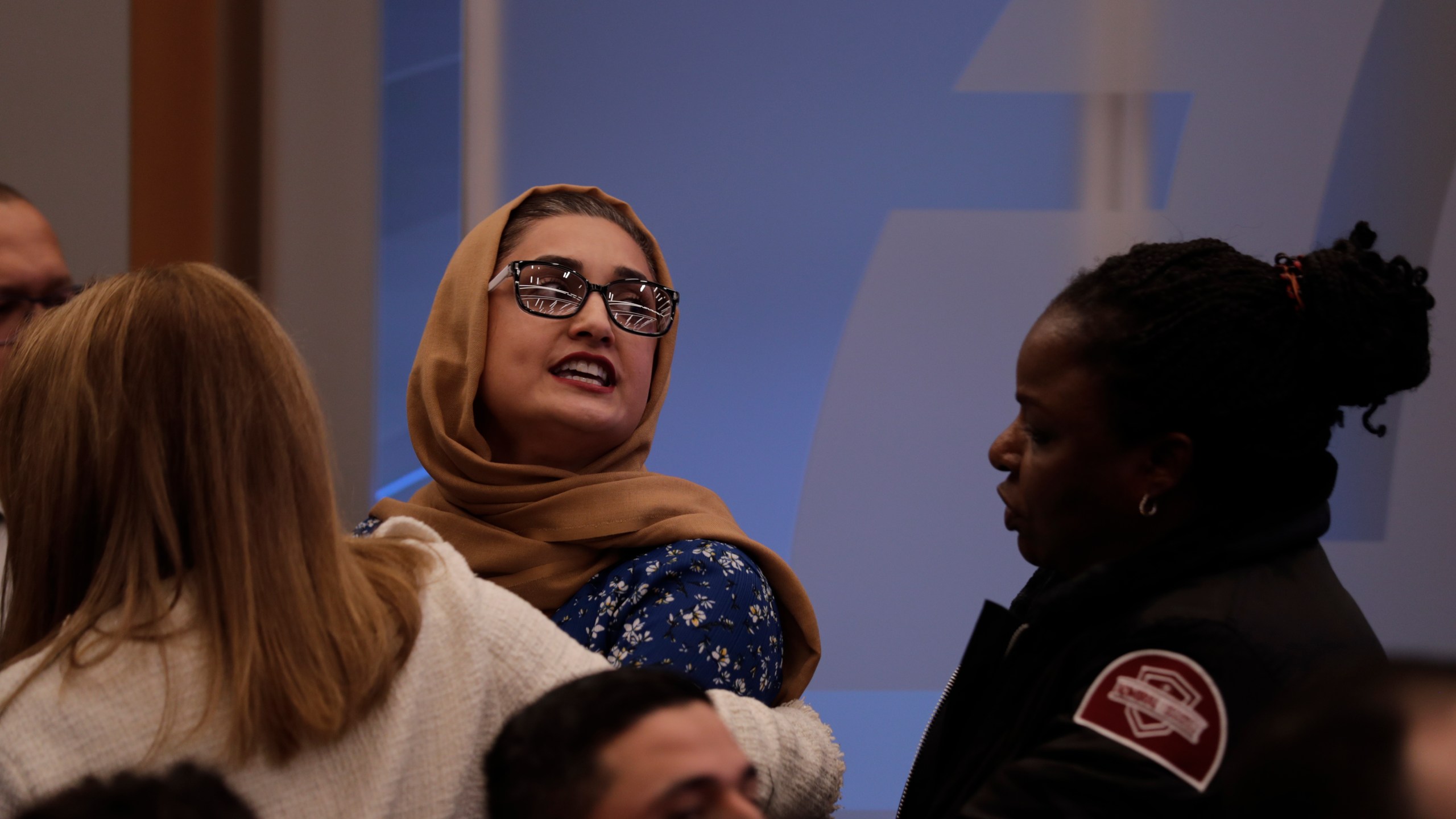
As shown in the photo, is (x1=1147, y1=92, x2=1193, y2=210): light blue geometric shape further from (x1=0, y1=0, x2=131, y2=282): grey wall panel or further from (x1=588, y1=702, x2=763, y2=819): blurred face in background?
(x1=0, y1=0, x2=131, y2=282): grey wall panel

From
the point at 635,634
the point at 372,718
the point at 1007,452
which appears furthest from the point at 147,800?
the point at 1007,452

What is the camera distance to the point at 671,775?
0.90 m

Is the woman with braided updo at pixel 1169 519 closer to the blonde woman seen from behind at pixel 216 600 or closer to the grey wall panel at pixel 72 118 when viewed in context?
the blonde woman seen from behind at pixel 216 600

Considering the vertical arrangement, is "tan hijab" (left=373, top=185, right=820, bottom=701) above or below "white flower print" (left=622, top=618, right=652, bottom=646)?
above

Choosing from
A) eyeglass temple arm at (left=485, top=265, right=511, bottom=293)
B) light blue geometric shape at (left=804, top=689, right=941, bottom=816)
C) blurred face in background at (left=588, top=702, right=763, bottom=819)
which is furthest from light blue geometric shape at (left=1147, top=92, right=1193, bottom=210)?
blurred face in background at (left=588, top=702, right=763, bottom=819)

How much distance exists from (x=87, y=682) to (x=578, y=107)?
2074mm

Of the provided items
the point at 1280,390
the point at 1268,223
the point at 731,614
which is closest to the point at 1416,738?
the point at 1280,390

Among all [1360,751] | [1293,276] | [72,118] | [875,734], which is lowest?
[875,734]

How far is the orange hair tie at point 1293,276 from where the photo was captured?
1174 millimetres

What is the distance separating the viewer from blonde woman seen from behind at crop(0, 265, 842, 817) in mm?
946

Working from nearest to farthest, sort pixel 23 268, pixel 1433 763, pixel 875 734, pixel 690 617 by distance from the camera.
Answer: pixel 1433 763, pixel 690 617, pixel 23 268, pixel 875 734

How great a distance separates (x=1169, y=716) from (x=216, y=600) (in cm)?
79

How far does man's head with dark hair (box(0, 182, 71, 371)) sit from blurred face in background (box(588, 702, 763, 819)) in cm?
135

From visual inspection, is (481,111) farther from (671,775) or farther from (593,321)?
(671,775)
